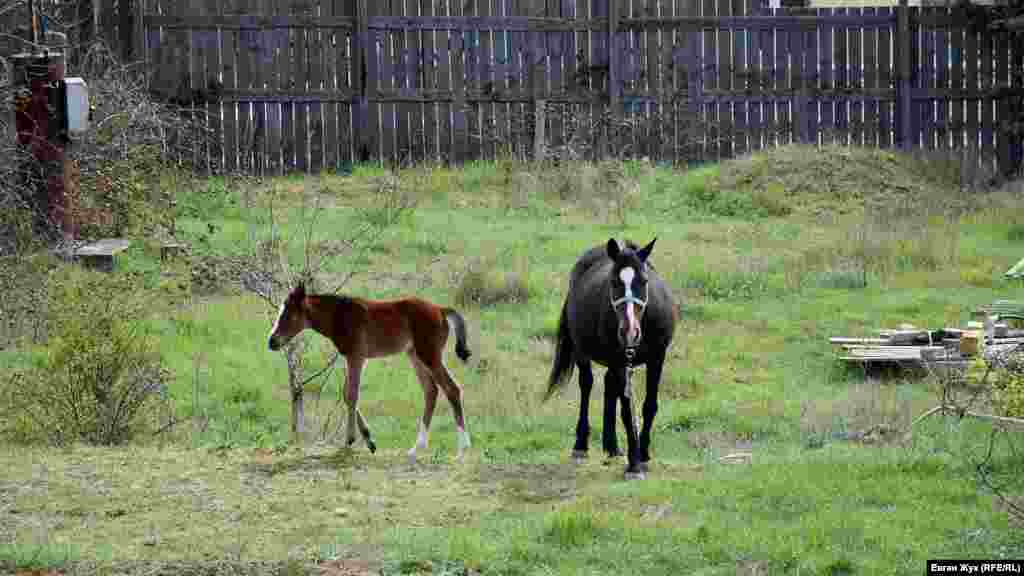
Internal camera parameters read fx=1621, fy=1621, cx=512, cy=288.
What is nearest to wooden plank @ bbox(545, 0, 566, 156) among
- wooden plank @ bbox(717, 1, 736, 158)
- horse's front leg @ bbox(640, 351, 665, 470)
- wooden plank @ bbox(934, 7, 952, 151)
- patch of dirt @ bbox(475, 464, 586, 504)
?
wooden plank @ bbox(717, 1, 736, 158)

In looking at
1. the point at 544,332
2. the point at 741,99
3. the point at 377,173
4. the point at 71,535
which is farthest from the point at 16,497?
the point at 741,99

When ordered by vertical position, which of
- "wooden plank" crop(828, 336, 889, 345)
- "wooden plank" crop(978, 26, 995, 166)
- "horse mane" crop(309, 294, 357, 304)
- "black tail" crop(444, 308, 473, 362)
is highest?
"wooden plank" crop(978, 26, 995, 166)

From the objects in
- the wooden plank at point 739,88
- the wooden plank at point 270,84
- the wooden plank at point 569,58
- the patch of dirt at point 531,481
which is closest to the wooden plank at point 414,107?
the wooden plank at point 270,84

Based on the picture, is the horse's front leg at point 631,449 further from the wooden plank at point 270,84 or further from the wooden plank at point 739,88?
the wooden plank at point 739,88

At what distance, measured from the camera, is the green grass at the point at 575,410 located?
938 cm

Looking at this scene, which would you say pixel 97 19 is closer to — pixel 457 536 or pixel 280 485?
pixel 280 485

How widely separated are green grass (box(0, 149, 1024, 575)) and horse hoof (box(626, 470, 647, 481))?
0.59ft

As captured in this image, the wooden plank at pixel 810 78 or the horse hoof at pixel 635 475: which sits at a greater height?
the wooden plank at pixel 810 78

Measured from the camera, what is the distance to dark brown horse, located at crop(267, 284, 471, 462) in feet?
40.6

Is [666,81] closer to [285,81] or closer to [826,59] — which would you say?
[826,59]

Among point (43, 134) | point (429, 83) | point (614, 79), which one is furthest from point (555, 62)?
point (43, 134)

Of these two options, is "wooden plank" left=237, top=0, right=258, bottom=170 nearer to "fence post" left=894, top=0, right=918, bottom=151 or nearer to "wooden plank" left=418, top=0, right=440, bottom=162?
"wooden plank" left=418, top=0, right=440, bottom=162

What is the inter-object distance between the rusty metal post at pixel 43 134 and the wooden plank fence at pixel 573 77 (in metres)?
9.43

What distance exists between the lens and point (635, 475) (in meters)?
11.4
